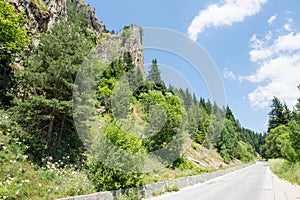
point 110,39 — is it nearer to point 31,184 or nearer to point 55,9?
point 55,9

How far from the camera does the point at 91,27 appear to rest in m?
63.7

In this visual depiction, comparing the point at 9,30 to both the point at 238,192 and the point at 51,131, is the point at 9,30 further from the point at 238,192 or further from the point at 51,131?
the point at 238,192

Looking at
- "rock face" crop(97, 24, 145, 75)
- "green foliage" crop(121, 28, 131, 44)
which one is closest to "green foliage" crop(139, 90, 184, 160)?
"rock face" crop(97, 24, 145, 75)

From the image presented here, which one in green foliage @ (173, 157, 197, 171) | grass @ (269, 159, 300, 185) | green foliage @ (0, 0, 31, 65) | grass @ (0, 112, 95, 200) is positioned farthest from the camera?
green foliage @ (173, 157, 197, 171)

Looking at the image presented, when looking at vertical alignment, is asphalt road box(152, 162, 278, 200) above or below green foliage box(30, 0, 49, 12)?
below

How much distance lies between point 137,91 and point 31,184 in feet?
112

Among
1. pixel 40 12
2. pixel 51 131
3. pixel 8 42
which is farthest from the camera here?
pixel 40 12

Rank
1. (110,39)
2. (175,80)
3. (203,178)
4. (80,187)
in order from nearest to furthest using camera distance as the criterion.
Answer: (80,187) → (203,178) → (175,80) → (110,39)

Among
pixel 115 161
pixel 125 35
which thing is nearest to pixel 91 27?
pixel 125 35

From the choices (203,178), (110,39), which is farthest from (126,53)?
(203,178)

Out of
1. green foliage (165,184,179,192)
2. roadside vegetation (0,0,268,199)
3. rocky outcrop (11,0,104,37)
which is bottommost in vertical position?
green foliage (165,184,179,192)

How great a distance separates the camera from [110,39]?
70.5 metres

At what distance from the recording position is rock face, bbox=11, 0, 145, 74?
2306cm

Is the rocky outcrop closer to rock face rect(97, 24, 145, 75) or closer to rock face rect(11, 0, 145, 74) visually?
rock face rect(11, 0, 145, 74)
